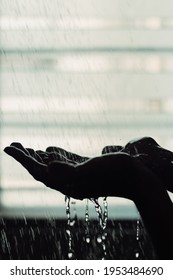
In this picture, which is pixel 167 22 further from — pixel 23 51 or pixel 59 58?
pixel 23 51

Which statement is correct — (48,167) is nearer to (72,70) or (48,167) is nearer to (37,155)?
(37,155)

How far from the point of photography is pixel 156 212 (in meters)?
0.93

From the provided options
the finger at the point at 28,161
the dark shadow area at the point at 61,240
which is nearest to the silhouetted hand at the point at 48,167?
the finger at the point at 28,161

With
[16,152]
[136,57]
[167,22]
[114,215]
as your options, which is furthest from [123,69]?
[16,152]

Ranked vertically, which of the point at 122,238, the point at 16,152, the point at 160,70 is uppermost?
the point at 160,70

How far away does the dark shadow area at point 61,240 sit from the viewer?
6.33 ft

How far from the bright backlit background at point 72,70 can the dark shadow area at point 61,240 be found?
0.05 meters

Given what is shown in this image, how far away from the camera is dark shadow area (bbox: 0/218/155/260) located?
1.93m

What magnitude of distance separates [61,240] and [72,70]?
667 millimetres

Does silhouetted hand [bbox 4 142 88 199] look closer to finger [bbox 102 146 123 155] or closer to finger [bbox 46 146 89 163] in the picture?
finger [bbox 46 146 89 163]

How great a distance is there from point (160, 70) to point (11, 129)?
62 cm

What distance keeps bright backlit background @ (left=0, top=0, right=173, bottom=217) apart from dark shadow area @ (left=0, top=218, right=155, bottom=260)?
0.05 metres

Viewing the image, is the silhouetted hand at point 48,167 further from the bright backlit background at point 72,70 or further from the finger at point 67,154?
the bright backlit background at point 72,70

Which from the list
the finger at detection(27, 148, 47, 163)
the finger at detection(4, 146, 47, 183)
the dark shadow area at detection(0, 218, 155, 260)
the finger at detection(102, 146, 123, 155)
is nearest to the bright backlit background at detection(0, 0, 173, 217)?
the dark shadow area at detection(0, 218, 155, 260)
